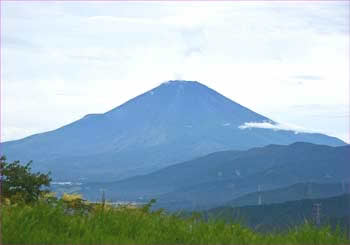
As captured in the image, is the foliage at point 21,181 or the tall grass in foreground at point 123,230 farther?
the foliage at point 21,181

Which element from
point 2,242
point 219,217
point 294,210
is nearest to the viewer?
point 2,242

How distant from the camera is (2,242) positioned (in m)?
7.35

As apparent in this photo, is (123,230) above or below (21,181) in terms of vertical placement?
below

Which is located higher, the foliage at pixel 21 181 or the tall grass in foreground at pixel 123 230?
the foliage at pixel 21 181

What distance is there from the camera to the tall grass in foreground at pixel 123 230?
7.65 meters

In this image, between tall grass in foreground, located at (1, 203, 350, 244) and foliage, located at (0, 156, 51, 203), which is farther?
foliage, located at (0, 156, 51, 203)

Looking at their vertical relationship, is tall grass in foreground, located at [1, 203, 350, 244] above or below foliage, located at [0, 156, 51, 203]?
below

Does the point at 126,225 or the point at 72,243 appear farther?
the point at 126,225

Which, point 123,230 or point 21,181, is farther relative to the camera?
point 21,181

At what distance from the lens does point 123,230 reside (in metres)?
8.26

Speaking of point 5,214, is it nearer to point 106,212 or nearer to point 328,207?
point 106,212

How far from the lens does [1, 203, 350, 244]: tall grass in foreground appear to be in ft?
25.1

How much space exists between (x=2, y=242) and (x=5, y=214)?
87 centimetres

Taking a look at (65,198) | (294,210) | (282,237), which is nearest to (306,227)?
(282,237)
